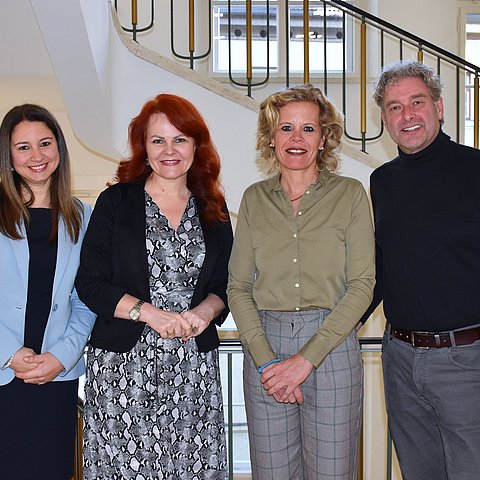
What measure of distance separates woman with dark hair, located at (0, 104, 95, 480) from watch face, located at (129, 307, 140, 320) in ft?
0.79

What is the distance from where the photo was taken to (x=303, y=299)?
7.30ft

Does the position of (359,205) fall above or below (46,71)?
below

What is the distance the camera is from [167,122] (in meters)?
2.34

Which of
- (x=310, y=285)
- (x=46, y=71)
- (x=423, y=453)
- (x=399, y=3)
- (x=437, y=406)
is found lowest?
(x=423, y=453)

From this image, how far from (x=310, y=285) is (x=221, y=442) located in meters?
0.60

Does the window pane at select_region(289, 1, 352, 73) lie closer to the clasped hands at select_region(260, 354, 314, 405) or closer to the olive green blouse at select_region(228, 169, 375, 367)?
the olive green blouse at select_region(228, 169, 375, 367)

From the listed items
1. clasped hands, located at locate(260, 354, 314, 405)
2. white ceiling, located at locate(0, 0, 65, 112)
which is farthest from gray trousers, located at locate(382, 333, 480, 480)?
white ceiling, located at locate(0, 0, 65, 112)

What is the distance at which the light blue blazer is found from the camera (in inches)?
88.8

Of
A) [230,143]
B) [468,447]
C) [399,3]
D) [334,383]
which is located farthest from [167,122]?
[399,3]

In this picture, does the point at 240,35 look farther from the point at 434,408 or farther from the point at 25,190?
the point at 434,408

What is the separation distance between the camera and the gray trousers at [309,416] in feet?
7.14

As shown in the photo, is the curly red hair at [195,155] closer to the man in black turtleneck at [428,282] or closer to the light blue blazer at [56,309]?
the light blue blazer at [56,309]

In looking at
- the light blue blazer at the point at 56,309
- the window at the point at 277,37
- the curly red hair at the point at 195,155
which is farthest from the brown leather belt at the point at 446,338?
the window at the point at 277,37

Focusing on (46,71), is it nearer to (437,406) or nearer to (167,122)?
(167,122)
